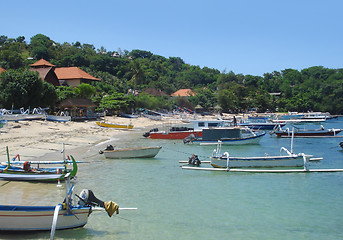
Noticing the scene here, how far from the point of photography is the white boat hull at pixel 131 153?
24.6 meters

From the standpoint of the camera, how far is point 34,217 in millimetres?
10703

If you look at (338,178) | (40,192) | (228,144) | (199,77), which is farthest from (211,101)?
(40,192)

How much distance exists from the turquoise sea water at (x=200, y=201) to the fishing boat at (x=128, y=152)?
42.2 inches

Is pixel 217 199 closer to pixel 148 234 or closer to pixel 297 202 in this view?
pixel 297 202

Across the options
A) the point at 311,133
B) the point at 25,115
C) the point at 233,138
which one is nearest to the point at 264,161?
the point at 233,138

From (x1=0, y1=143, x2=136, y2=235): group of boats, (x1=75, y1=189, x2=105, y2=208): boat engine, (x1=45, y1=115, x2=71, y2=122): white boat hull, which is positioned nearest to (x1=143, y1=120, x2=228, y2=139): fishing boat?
(x1=45, y1=115, x2=71, y2=122): white boat hull

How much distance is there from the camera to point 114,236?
1146 centimetres

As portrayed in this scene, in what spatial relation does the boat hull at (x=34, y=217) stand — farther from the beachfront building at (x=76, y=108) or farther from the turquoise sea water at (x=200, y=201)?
the beachfront building at (x=76, y=108)

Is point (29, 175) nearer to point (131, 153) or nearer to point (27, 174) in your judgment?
point (27, 174)

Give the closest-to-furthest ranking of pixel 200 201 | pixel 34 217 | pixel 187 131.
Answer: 1. pixel 34 217
2. pixel 200 201
3. pixel 187 131

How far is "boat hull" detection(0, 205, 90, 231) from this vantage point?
10555 mm

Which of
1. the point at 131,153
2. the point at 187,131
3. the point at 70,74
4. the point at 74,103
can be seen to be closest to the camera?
the point at 131,153

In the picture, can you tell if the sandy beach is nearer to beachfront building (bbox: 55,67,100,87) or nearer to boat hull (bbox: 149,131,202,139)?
boat hull (bbox: 149,131,202,139)

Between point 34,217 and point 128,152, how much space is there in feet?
46.4
